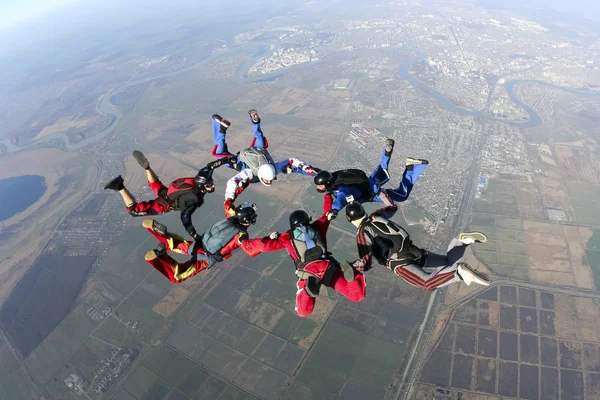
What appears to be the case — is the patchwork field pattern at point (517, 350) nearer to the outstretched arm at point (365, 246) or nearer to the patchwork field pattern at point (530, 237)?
the patchwork field pattern at point (530, 237)

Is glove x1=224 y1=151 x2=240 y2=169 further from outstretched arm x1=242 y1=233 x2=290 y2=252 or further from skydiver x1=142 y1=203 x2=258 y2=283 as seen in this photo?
outstretched arm x1=242 y1=233 x2=290 y2=252

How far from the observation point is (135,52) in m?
175

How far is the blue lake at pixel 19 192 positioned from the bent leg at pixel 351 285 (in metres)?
79.9

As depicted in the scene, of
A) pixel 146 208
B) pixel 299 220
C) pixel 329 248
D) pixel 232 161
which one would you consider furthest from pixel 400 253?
pixel 329 248

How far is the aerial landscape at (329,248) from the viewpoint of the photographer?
2983 cm

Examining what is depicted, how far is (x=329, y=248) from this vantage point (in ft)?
137

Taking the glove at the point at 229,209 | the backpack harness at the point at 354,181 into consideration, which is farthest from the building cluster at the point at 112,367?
the backpack harness at the point at 354,181

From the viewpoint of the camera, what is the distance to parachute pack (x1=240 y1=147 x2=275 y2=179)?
1262 centimetres

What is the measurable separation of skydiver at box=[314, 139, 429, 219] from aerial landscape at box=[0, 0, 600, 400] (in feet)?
78.6

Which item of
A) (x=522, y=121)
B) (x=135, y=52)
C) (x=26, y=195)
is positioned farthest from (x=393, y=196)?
(x=135, y=52)

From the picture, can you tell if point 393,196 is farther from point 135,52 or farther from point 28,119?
point 135,52

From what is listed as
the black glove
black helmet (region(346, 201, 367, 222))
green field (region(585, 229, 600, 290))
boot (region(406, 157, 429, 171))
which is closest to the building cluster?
the black glove

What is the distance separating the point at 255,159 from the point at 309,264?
5475 mm

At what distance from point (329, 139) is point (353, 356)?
51512mm
